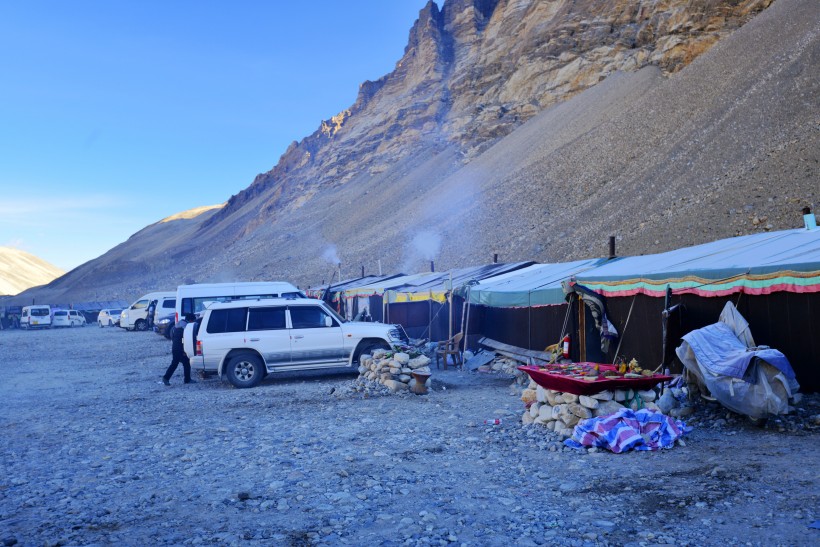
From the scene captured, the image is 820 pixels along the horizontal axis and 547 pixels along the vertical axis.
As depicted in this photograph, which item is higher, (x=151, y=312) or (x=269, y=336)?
(x=151, y=312)

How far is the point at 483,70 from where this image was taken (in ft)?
273

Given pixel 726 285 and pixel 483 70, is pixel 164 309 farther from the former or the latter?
pixel 483 70

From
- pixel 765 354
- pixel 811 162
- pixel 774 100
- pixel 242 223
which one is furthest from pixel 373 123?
pixel 765 354

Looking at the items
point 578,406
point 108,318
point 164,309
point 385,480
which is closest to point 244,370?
point 385,480

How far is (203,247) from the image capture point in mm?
100375

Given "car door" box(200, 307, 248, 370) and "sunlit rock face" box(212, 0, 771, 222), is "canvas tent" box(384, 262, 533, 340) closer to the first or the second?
"car door" box(200, 307, 248, 370)

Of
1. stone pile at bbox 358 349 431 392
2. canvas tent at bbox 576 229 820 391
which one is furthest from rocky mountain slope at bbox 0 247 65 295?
canvas tent at bbox 576 229 820 391

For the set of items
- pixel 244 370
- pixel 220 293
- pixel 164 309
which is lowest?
pixel 244 370

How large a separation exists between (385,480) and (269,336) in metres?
7.10

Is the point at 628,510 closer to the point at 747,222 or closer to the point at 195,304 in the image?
the point at 195,304

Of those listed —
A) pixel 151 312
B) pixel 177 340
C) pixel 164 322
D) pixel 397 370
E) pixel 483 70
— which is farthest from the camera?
pixel 483 70

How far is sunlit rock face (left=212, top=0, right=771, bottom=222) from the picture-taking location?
58938 mm

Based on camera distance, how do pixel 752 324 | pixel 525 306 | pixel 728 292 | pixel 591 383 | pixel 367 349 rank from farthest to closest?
1. pixel 525 306
2. pixel 367 349
3. pixel 728 292
4. pixel 752 324
5. pixel 591 383

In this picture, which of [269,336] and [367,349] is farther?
[367,349]
